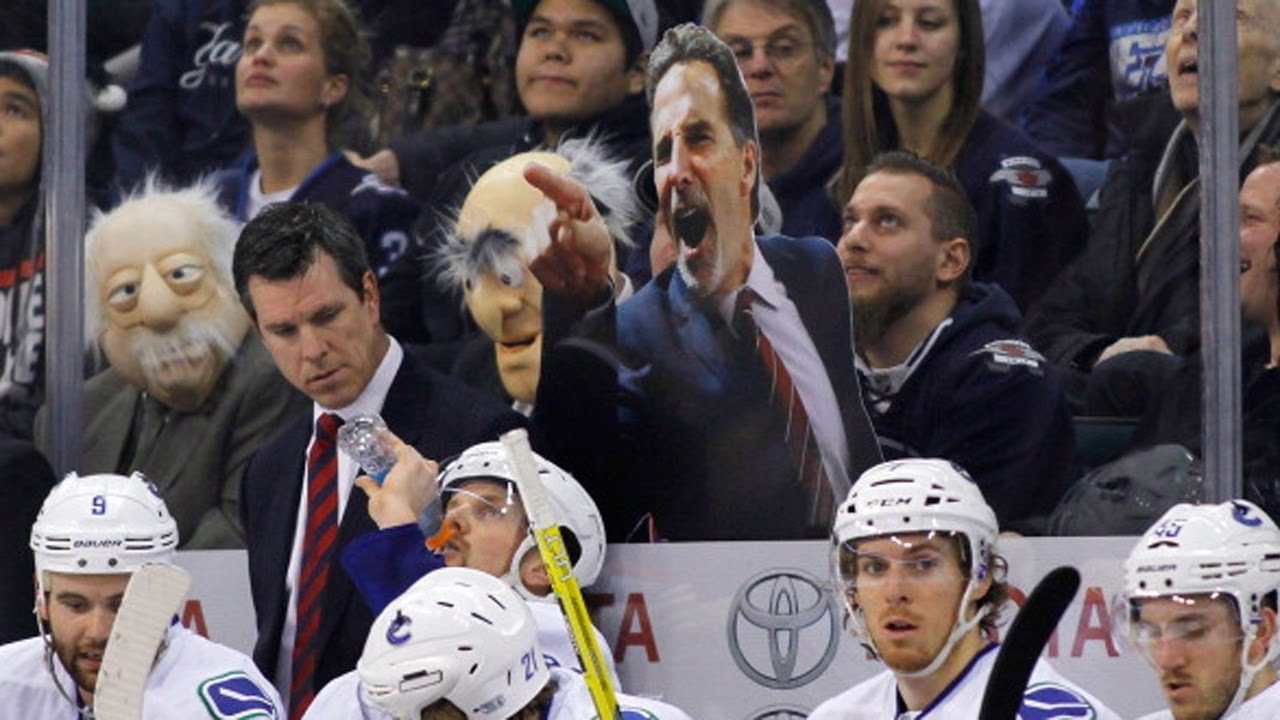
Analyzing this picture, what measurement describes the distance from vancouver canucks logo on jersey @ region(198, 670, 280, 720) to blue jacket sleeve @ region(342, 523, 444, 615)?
29cm

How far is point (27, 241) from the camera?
6098 mm

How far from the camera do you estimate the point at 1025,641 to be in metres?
3.44

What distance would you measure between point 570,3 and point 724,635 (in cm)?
132

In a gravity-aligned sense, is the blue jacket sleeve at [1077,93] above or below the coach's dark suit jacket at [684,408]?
above

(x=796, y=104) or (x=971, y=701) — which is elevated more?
(x=796, y=104)

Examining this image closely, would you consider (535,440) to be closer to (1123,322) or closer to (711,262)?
(711,262)

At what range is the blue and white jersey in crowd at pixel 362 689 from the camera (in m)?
4.81

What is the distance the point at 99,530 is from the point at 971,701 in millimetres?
1713

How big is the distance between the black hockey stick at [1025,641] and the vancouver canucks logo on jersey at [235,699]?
1715 millimetres

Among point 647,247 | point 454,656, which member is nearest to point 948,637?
point 454,656

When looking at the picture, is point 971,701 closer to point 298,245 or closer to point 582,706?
point 582,706

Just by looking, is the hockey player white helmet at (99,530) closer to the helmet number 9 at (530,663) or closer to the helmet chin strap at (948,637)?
the helmet number 9 at (530,663)

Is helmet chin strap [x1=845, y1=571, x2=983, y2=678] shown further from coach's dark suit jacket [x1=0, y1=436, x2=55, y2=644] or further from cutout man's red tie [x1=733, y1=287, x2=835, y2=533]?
coach's dark suit jacket [x1=0, y1=436, x2=55, y2=644]

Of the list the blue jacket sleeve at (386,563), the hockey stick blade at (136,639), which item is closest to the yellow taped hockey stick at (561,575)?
the hockey stick blade at (136,639)
